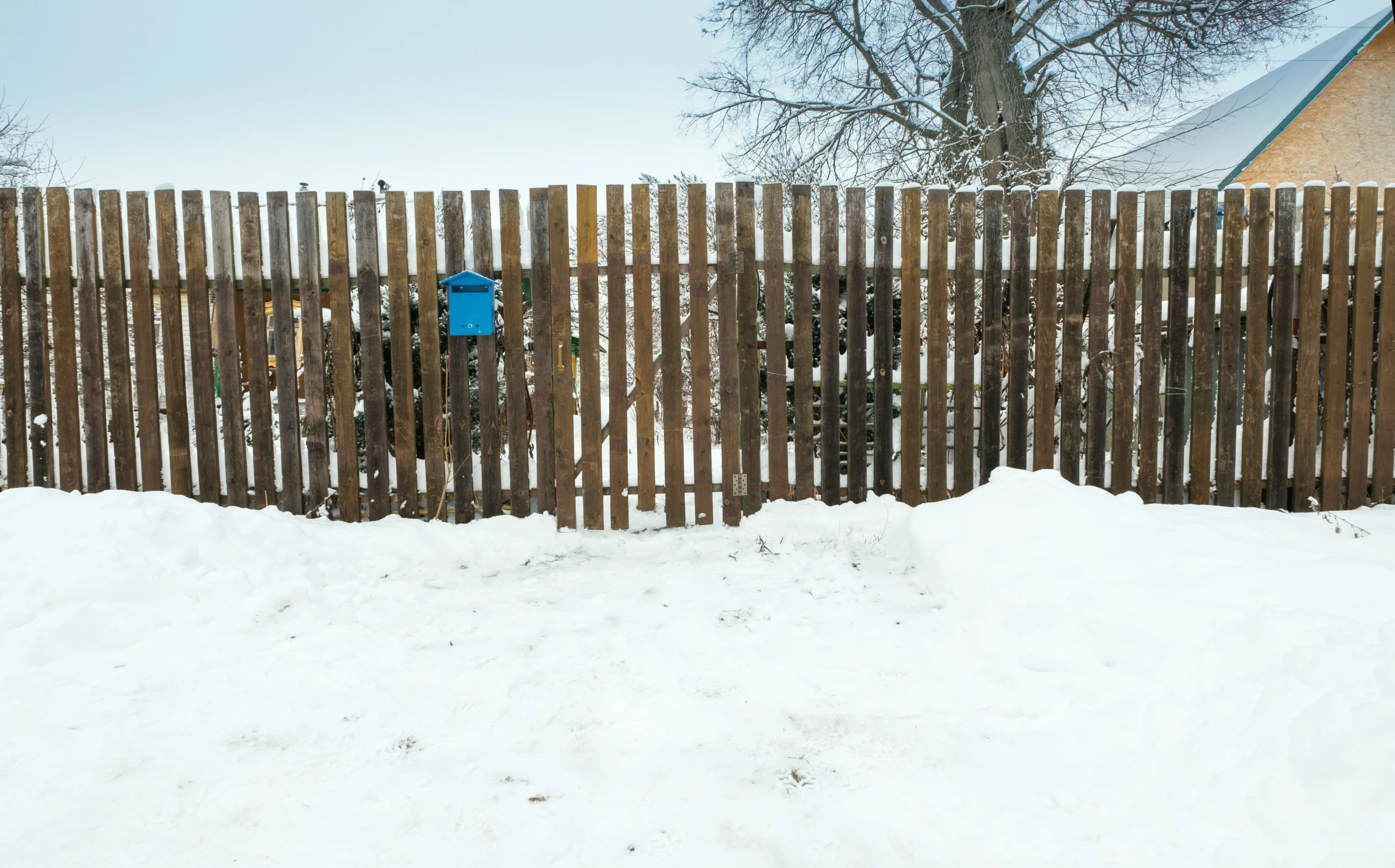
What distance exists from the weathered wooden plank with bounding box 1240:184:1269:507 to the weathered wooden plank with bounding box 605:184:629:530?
4.07 metres

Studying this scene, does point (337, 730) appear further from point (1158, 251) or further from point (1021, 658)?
point (1158, 251)

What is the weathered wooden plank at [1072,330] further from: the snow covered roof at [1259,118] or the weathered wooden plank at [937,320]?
the snow covered roof at [1259,118]

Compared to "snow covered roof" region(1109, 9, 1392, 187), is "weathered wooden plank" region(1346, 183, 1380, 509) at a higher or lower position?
lower

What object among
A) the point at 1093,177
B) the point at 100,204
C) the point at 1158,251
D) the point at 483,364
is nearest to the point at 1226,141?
the point at 1093,177

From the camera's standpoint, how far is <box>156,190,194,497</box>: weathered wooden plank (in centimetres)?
517

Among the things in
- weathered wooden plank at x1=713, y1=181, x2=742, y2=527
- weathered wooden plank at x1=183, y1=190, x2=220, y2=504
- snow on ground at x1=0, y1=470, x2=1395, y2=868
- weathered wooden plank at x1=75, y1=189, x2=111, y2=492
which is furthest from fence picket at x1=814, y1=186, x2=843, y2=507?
weathered wooden plank at x1=75, y1=189, x2=111, y2=492

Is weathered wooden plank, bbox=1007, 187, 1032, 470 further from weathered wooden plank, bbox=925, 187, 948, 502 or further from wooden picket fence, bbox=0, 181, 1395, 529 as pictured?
weathered wooden plank, bbox=925, 187, 948, 502

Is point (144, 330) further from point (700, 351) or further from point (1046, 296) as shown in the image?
point (1046, 296)

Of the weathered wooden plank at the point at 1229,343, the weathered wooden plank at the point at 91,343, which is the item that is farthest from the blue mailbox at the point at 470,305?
the weathered wooden plank at the point at 1229,343

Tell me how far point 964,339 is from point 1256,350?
1999mm

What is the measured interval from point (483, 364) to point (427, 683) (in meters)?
2.60

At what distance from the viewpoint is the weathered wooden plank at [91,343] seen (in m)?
5.20

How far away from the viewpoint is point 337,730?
2.60 meters

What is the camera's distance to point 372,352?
16.8 ft
